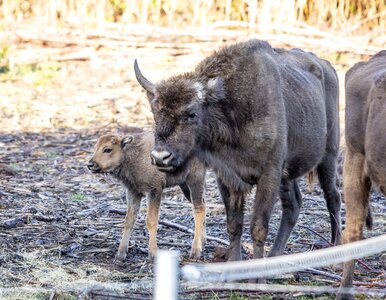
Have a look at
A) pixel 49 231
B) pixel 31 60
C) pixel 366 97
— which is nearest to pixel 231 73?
pixel 366 97

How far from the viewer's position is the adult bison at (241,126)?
28.9 ft

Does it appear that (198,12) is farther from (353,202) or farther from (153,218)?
(353,202)

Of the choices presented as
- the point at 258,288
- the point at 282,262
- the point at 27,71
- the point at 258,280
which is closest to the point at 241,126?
the point at 258,280

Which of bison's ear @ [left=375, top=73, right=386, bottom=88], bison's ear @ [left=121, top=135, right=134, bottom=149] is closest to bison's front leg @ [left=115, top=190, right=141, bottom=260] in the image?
bison's ear @ [left=121, top=135, right=134, bottom=149]

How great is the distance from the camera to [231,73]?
9328 mm

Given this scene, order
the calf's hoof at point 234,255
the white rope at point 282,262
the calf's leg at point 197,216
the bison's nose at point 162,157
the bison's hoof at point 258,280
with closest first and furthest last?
the white rope at point 282,262 < the bison's nose at point 162,157 < the bison's hoof at point 258,280 < the calf's hoof at point 234,255 < the calf's leg at point 197,216

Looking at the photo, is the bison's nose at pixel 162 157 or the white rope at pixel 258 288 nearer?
the white rope at pixel 258 288

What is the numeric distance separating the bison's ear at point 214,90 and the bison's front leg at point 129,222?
2170 mm

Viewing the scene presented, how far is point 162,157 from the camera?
8.62m

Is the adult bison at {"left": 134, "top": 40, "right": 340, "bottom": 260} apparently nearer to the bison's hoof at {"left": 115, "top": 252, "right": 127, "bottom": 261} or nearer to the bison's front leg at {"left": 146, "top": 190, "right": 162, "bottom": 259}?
the bison's front leg at {"left": 146, "top": 190, "right": 162, "bottom": 259}

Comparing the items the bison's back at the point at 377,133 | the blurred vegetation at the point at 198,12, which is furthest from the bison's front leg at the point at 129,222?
the blurred vegetation at the point at 198,12

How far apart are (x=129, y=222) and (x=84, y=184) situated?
3.80 meters

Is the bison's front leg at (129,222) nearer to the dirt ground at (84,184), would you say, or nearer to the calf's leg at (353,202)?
the dirt ground at (84,184)

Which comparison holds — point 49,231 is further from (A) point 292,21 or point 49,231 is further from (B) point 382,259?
(A) point 292,21
